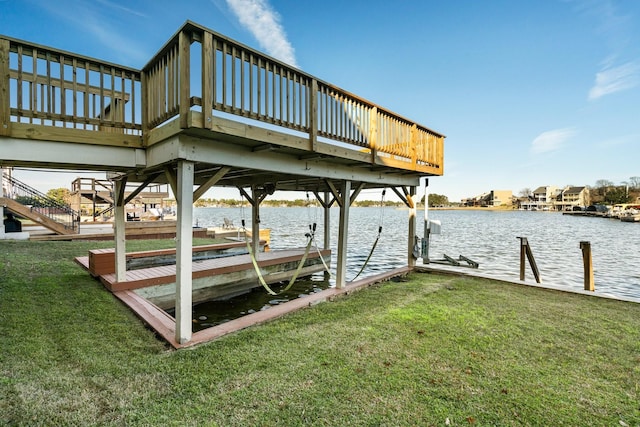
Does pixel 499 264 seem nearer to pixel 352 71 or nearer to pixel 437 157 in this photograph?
pixel 437 157

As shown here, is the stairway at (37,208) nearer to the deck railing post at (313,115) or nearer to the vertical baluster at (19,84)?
the vertical baluster at (19,84)

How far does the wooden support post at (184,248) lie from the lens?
316 centimetres

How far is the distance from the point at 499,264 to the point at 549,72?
10.8 metres

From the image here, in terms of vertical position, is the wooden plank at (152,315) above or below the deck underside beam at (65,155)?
below

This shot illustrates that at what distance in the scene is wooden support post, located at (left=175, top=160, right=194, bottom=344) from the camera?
3162 mm

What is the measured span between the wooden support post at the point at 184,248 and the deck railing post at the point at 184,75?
0.53 m

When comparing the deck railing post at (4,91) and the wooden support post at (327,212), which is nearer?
the deck railing post at (4,91)

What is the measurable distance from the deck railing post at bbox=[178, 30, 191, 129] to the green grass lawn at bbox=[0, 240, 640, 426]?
2.36m

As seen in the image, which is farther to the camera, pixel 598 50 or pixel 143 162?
pixel 598 50

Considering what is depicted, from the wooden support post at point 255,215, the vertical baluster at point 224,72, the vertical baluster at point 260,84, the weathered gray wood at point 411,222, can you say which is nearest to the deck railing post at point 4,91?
the vertical baluster at point 224,72

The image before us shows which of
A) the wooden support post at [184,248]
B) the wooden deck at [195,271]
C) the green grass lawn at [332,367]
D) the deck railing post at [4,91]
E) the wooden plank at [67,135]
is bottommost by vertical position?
the green grass lawn at [332,367]

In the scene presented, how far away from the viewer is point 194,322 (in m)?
5.38

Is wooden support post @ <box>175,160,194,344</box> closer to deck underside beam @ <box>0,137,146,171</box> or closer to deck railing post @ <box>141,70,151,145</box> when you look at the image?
deck underside beam @ <box>0,137,146,171</box>

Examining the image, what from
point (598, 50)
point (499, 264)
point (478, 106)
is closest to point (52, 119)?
point (499, 264)
